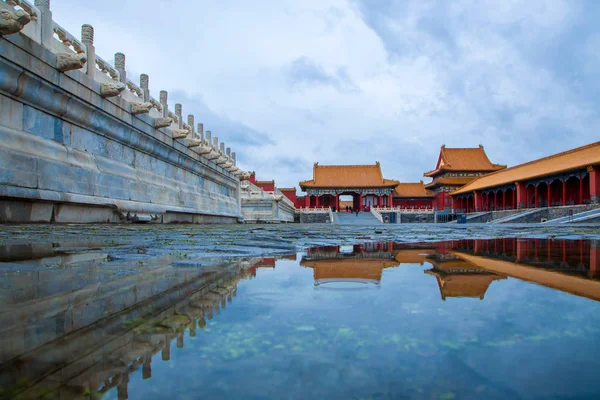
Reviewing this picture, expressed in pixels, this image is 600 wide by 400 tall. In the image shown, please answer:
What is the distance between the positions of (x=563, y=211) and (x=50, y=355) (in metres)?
26.5

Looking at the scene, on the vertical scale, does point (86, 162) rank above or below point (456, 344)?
Answer: above

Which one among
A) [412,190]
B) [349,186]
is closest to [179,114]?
[349,186]

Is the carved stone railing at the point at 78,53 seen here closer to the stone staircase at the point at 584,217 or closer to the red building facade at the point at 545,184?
the stone staircase at the point at 584,217

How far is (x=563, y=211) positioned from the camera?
22.4m

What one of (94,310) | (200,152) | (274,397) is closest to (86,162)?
(200,152)

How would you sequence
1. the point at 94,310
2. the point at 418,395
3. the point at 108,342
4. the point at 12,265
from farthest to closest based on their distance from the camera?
the point at 12,265 < the point at 94,310 < the point at 108,342 < the point at 418,395

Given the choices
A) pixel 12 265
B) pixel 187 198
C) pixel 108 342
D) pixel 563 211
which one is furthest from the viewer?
pixel 563 211

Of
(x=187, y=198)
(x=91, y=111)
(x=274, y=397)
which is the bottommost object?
(x=274, y=397)

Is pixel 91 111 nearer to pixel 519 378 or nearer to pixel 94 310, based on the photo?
pixel 94 310

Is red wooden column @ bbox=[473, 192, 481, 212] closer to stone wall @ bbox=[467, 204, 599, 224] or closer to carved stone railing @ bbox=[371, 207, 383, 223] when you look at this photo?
carved stone railing @ bbox=[371, 207, 383, 223]

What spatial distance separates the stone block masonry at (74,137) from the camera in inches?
211

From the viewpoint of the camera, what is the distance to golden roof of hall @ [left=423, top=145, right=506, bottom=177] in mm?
43156

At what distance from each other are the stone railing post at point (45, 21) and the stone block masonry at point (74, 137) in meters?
0.01

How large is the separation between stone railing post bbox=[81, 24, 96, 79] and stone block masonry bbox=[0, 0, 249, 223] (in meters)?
0.02
